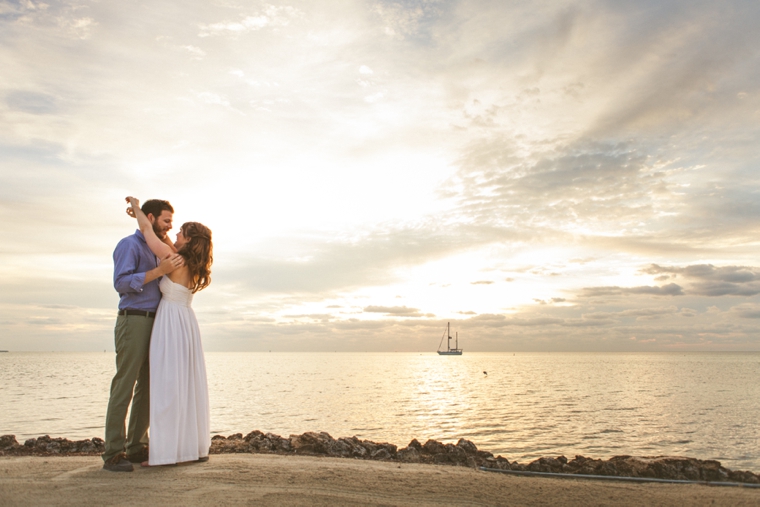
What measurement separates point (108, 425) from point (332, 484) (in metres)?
2.66

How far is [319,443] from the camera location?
7.27 metres

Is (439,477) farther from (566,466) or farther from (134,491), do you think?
(134,491)

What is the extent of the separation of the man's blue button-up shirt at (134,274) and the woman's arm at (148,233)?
0.20 metres

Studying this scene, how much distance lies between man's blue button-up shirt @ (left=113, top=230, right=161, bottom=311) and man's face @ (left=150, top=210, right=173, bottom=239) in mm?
191

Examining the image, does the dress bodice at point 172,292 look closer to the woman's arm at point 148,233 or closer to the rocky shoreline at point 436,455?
the woman's arm at point 148,233

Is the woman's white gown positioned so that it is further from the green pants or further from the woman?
the green pants

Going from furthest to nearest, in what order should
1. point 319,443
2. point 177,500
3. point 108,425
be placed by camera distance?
point 319,443, point 108,425, point 177,500

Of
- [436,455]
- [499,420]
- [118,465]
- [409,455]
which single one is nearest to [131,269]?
[118,465]

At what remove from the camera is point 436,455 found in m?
7.16

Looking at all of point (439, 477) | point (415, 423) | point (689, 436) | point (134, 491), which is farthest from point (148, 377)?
point (689, 436)

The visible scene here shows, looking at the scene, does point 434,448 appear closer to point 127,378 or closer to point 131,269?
point 127,378

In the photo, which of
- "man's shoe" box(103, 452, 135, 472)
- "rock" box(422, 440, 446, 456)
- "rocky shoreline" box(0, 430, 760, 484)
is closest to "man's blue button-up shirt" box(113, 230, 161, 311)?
"man's shoe" box(103, 452, 135, 472)

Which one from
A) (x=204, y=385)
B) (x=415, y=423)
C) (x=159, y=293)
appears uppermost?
(x=159, y=293)

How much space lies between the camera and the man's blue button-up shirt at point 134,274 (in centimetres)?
557
